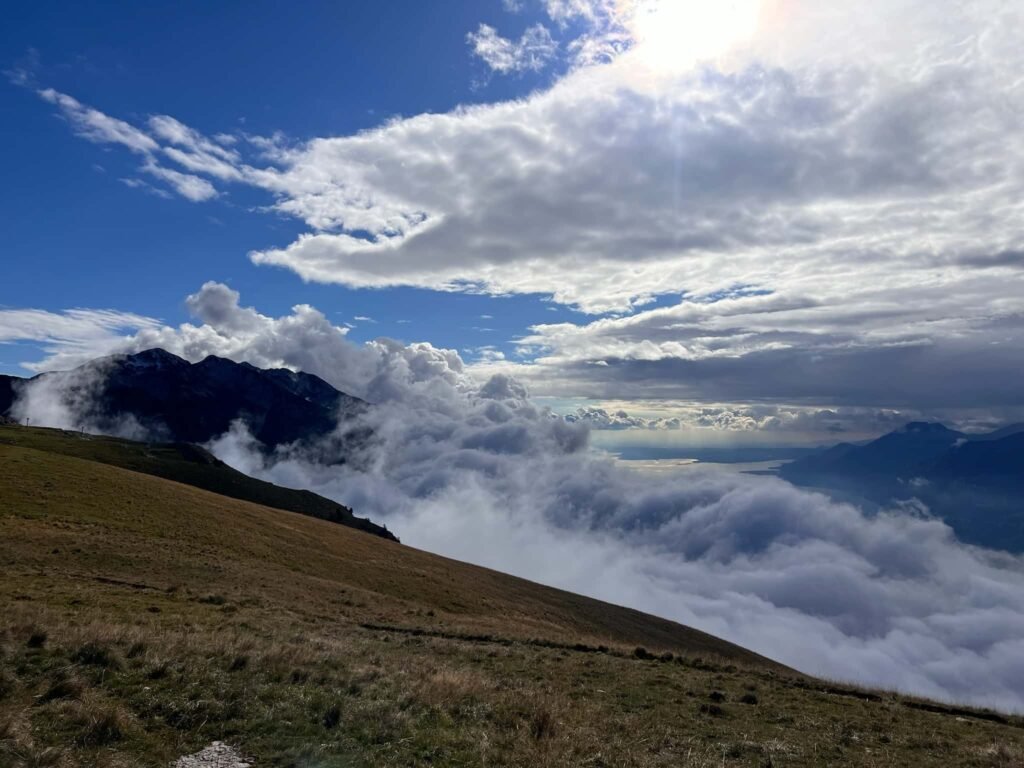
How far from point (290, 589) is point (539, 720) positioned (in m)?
27.3

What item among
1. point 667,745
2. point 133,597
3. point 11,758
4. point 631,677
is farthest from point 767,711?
point 133,597

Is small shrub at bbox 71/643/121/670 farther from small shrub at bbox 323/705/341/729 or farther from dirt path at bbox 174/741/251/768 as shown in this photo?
small shrub at bbox 323/705/341/729

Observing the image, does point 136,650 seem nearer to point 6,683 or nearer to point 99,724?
point 6,683

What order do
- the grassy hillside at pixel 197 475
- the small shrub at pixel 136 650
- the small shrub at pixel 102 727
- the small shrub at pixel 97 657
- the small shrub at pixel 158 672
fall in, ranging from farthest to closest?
the grassy hillside at pixel 197 475 < the small shrub at pixel 136 650 < the small shrub at pixel 97 657 < the small shrub at pixel 158 672 < the small shrub at pixel 102 727

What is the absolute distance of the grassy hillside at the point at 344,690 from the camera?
10461 mm

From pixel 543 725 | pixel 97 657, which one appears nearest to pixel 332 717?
pixel 543 725

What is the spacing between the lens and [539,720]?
13.1 metres

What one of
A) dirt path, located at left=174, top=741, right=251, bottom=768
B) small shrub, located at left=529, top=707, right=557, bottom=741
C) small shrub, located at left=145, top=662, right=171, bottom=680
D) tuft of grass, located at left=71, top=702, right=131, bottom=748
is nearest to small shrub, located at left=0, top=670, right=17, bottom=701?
tuft of grass, located at left=71, top=702, right=131, bottom=748

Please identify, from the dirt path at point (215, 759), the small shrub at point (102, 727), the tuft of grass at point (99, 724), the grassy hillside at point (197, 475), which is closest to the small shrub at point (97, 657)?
the tuft of grass at point (99, 724)

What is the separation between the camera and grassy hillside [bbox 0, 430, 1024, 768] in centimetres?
1046

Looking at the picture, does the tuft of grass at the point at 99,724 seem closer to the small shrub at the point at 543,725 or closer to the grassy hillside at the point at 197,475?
the small shrub at the point at 543,725

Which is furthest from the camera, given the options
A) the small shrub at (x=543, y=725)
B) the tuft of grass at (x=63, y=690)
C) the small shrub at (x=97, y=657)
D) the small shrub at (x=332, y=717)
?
the small shrub at (x=97, y=657)

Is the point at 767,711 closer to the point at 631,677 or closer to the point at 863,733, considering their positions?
the point at 863,733

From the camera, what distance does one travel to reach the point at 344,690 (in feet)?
45.1
